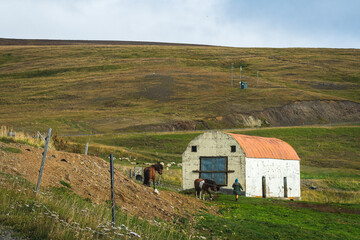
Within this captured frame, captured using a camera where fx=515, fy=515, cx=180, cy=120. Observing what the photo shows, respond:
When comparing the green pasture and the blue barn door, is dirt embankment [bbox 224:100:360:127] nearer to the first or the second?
the blue barn door

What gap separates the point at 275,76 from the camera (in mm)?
135750

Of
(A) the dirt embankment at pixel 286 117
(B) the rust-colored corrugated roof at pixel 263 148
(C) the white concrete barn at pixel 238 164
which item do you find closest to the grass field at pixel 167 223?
(C) the white concrete barn at pixel 238 164

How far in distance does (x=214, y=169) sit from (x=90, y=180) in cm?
1872

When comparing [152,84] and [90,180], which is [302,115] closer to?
[152,84]

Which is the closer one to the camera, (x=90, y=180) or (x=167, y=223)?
(x=167, y=223)

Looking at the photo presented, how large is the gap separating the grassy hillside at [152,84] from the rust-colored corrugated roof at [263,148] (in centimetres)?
4411

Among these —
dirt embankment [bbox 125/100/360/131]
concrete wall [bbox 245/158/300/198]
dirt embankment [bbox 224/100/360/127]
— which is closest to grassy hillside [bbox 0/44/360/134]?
dirt embankment [bbox 125/100/360/131]

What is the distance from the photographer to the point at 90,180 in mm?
18781

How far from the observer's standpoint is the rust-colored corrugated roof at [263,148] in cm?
3634

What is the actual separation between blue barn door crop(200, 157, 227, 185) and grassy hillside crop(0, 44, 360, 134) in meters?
45.1

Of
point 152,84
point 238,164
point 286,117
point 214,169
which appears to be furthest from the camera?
point 152,84

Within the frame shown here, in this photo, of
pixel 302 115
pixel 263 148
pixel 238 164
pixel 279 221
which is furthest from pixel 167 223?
pixel 302 115

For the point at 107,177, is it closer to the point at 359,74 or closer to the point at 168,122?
the point at 168,122

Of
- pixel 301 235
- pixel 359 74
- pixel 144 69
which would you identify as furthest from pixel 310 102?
pixel 301 235
